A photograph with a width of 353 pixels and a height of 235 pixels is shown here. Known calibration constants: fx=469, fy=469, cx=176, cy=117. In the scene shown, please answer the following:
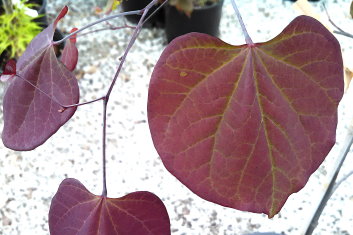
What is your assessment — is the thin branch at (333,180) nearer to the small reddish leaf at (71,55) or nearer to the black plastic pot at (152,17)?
the small reddish leaf at (71,55)

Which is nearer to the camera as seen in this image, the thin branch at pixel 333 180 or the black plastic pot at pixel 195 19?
the thin branch at pixel 333 180

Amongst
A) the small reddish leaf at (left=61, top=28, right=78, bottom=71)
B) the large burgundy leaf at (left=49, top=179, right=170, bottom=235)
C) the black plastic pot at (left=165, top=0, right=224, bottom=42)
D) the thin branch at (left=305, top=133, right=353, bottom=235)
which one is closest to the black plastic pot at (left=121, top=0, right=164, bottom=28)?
the black plastic pot at (left=165, top=0, right=224, bottom=42)

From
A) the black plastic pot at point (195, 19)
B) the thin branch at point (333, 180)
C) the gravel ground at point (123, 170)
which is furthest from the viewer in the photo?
the black plastic pot at point (195, 19)

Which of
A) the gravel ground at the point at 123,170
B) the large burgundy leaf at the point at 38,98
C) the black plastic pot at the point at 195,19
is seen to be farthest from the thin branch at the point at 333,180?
the black plastic pot at the point at 195,19

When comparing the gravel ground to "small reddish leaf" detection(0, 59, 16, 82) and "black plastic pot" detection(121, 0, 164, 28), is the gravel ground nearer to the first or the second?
"black plastic pot" detection(121, 0, 164, 28)

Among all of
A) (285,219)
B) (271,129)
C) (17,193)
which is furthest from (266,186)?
(17,193)

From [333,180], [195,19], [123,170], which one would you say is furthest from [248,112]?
[195,19]
